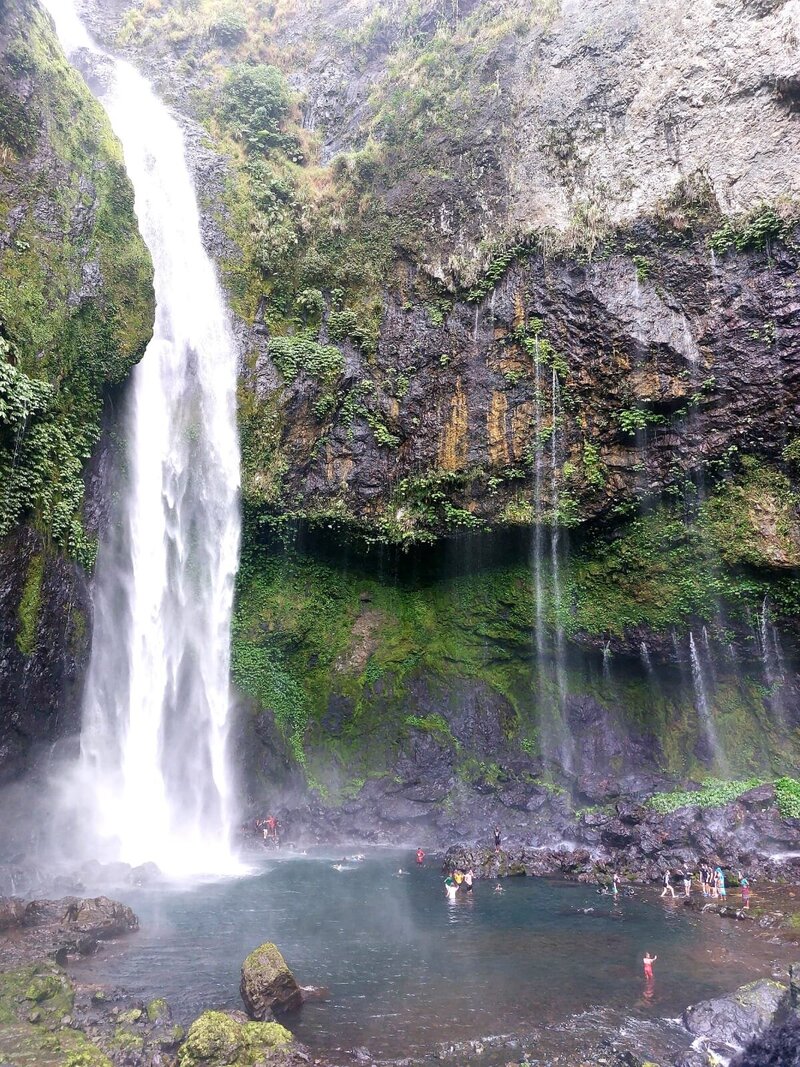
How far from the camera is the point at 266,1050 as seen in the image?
692 centimetres

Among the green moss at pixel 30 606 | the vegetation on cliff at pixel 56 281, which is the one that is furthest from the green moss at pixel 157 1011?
the vegetation on cliff at pixel 56 281

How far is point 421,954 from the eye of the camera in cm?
1018

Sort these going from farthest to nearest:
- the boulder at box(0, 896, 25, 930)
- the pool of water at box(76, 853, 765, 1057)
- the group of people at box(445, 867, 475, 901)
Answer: the group of people at box(445, 867, 475, 901) < the boulder at box(0, 896, 25, 930) < the pool of water at box(76, 853, 765, 1057)

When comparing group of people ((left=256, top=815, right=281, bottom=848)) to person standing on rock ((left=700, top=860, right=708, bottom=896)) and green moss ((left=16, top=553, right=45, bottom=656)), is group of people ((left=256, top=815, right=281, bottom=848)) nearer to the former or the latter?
green moss ((left=16, top=553, right=45, bottom=656))

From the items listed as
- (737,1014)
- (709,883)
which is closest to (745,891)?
(709,883)

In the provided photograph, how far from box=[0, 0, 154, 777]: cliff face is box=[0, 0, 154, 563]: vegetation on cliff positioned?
0.03 m

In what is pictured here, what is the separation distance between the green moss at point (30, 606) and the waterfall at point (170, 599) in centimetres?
298

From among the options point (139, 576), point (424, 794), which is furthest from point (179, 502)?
point (424, 794)

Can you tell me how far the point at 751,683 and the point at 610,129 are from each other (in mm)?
15528

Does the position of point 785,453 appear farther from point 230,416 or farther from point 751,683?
point 230,416

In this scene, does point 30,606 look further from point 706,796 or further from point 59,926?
point 706,796

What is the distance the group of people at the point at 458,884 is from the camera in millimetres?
13171

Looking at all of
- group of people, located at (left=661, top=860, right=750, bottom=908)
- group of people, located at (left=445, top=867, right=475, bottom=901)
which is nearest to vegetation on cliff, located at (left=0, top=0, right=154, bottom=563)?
group of people, located at (left=445, top=867, right=475, bottom=901)

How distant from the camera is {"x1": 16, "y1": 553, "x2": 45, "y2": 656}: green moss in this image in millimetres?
12031
